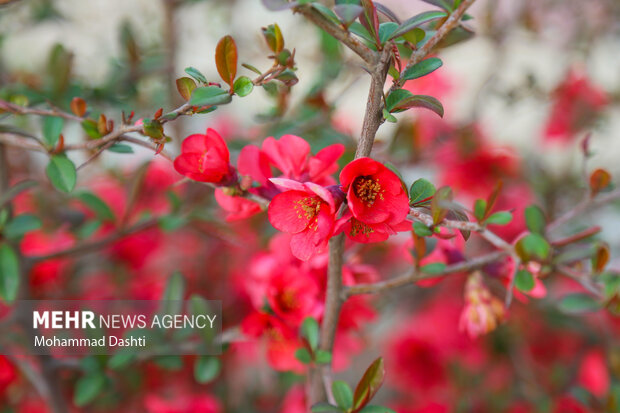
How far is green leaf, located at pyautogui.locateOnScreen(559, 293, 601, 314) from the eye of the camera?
24.0 inches

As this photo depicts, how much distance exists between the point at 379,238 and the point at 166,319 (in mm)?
406

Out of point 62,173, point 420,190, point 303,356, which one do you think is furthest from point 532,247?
point 62,173

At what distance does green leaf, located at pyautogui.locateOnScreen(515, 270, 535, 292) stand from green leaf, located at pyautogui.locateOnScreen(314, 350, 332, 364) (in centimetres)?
19

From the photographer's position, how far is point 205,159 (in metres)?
0.42

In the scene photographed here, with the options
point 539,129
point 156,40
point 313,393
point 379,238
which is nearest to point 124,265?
point 156,40

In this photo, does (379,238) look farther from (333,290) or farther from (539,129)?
(539,129)

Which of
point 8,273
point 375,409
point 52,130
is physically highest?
point 52,130

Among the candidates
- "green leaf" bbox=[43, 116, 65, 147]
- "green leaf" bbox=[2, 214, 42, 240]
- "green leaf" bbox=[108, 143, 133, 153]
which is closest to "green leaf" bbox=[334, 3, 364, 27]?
"green leaf" bbox=[108, 143, 133, 153]

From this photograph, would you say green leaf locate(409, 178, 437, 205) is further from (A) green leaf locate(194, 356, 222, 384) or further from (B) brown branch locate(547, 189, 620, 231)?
(A) green leaf locate(194, 356, 222, 384)

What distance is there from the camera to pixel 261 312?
1.85 ft

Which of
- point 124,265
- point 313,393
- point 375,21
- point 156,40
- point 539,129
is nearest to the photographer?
point 375,21

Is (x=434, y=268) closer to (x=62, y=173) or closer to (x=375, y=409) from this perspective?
(x=375, y=409)

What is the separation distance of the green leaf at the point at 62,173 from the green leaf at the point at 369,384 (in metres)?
0.33

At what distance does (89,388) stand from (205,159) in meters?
0.39
